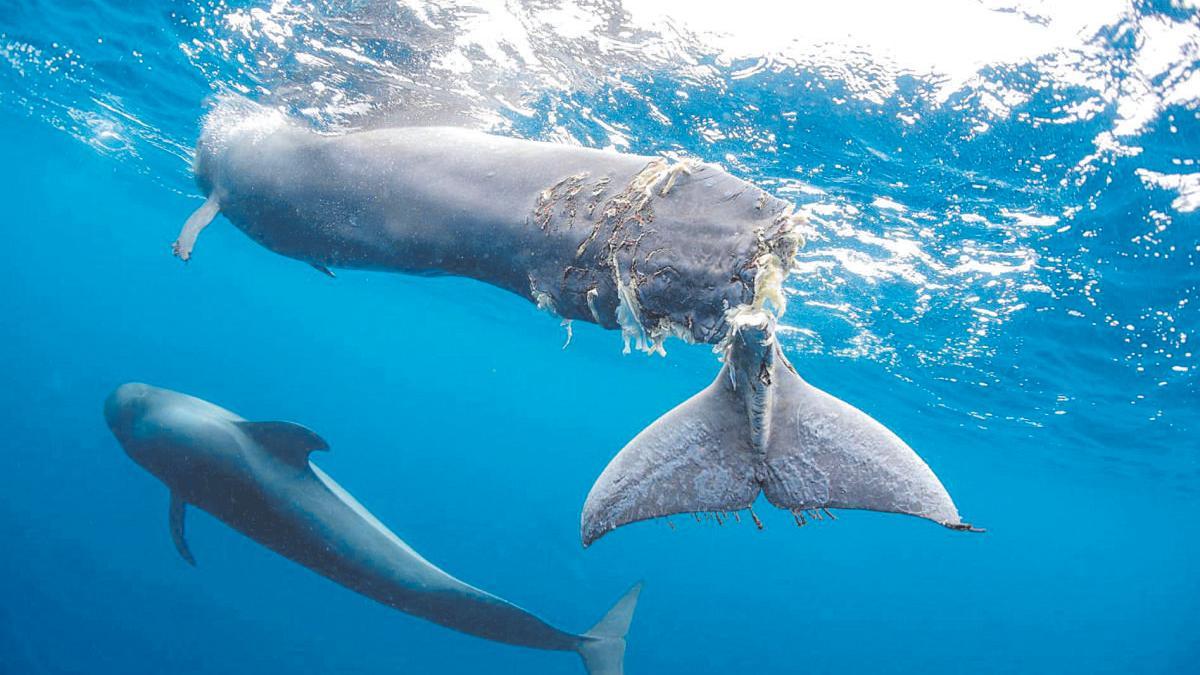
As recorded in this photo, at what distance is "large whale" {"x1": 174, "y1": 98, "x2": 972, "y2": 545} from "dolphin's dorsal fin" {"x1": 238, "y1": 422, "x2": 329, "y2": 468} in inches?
187

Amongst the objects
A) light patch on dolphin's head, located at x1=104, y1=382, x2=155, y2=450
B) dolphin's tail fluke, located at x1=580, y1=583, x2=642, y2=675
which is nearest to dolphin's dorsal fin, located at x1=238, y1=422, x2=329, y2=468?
light patch on dolphin's head, located at x1=104, y1=382, x2=155, y2=450

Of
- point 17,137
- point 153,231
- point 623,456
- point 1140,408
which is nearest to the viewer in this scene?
point 623,456

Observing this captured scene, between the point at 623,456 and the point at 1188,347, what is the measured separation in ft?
57.9

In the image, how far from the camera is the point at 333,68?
8969mm

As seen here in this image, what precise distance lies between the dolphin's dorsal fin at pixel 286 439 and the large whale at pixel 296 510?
18mm

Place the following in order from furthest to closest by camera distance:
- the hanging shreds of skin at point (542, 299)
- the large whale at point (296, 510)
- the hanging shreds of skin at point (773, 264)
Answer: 1. the large whale at point (296, 510)
2. the hanging shreds of skin at point (542, 299)
3. the hanging shreds of skin at point (773, 264)

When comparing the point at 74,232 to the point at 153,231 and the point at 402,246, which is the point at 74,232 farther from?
the point at 402,246

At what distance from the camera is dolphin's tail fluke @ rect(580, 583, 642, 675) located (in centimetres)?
898

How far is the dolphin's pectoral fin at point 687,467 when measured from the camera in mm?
2707

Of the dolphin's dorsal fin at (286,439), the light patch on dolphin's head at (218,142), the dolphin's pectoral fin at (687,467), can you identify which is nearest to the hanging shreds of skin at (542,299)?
the dolphin's pectoral fin at (687,467)

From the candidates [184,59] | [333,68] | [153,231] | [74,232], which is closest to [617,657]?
[333,68]

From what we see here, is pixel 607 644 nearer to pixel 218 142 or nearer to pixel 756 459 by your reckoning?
pixel 756 459

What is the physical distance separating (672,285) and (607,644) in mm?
8208

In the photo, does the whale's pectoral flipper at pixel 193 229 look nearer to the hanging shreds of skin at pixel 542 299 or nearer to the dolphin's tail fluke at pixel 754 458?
the hanging shreds of skin at pixel 542 299
